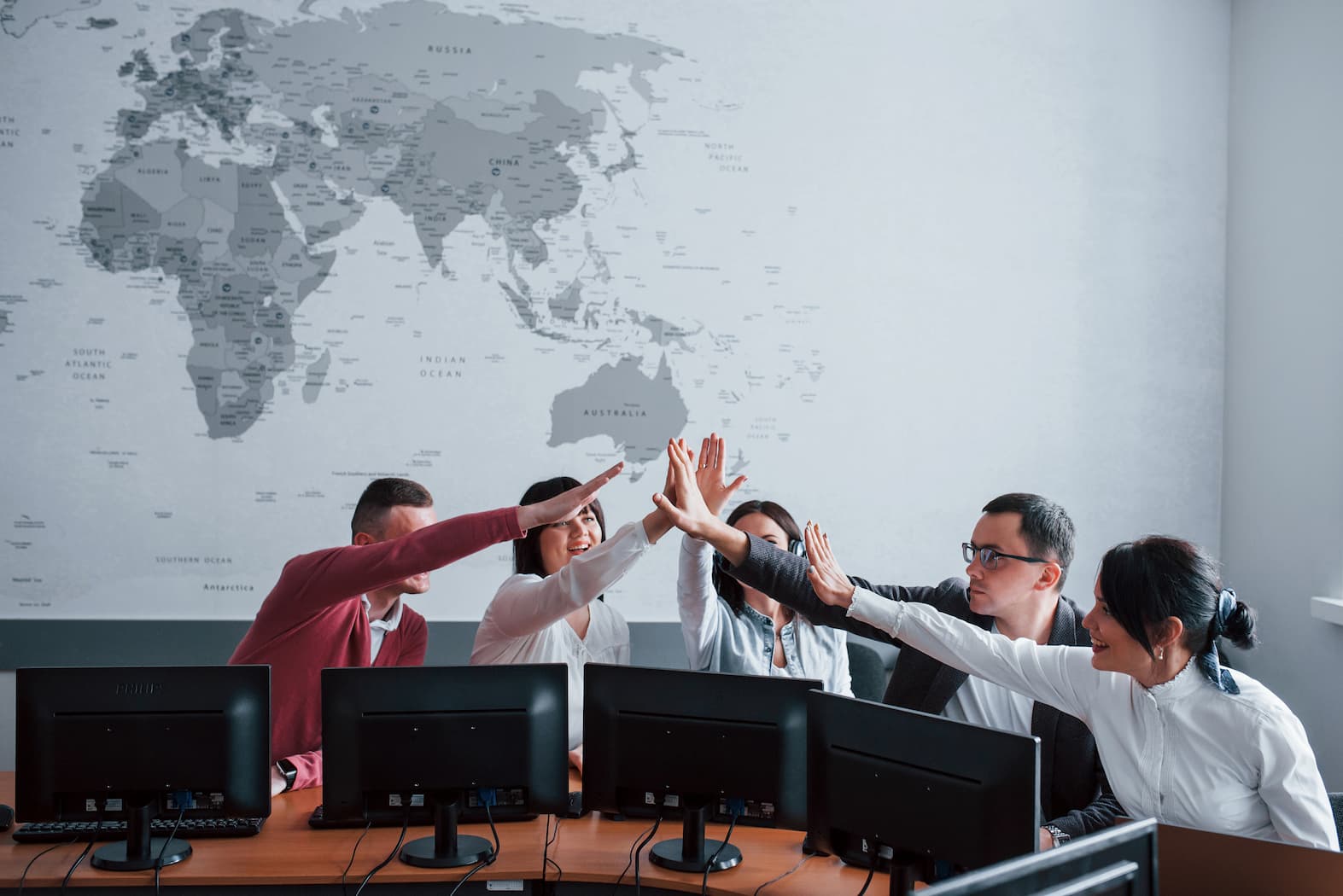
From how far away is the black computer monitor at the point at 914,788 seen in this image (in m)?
1.75

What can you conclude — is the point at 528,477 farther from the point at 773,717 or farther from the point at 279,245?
the point at 773,717

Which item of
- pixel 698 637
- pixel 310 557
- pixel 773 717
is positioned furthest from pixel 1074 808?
pixel 310 557

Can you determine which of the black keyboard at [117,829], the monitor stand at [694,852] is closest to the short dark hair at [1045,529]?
the monitor stand at [694,852]

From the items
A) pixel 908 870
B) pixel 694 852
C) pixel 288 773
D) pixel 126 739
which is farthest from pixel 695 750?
pixel 126 739

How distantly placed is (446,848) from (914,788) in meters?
0.99

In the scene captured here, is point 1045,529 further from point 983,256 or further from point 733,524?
point 983,256

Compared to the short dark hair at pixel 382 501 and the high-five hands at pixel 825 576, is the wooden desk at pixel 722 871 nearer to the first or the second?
the high-five hands at pixel 825 576

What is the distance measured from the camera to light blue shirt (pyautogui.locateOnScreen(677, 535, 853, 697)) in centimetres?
285

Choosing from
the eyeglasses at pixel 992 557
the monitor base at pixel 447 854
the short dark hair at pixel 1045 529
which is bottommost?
the monitor base at pixel 447 854

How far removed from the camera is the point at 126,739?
214 centimetres

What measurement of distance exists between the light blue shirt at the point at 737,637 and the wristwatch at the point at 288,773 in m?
1.06

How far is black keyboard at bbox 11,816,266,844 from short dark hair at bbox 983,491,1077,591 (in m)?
1.88

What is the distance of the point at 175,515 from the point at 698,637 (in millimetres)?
1868

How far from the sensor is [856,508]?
379cm
